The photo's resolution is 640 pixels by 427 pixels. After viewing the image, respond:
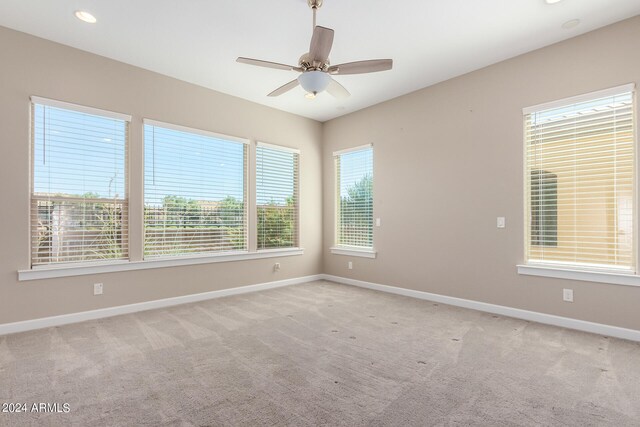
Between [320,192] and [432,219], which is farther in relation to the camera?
[320,192]

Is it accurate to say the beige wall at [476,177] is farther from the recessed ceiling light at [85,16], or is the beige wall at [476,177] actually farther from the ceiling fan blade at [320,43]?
the recessed ceiling light at [85,16]

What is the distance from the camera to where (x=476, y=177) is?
13.3ft

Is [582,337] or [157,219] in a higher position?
[157,219]

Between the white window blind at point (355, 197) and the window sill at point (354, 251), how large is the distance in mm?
88

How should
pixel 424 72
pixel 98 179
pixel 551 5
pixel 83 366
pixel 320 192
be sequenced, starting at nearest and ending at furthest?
pixel 83 366 < pixel 551 5 < pixel 98 179 < pixel 424 72 < pixel 320 192

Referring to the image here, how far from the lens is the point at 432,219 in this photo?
14.9 feet

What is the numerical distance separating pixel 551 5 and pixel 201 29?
3.22 meters

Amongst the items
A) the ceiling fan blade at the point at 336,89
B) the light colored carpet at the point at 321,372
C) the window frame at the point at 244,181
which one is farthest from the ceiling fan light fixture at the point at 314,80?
the window frame at the point at 244,181

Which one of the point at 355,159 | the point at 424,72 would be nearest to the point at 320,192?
the point at 355,159

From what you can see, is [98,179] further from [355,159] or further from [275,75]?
[355,159]

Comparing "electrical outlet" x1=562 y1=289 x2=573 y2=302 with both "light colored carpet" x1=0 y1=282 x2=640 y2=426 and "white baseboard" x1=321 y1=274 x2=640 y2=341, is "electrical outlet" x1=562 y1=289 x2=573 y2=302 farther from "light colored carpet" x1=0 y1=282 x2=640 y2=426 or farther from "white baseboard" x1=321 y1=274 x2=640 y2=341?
"light colored carpet" x1=0 y1=282 x2=640 y2=426

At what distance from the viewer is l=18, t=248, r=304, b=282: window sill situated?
3334mm

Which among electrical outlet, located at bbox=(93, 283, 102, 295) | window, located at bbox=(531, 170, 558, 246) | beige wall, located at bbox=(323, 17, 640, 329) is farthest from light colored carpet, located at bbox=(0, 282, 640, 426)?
window, located at bbox=(531, 170, 558, 246)

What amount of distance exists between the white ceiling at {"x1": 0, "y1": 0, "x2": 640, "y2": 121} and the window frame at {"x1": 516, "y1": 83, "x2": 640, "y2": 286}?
66cm
